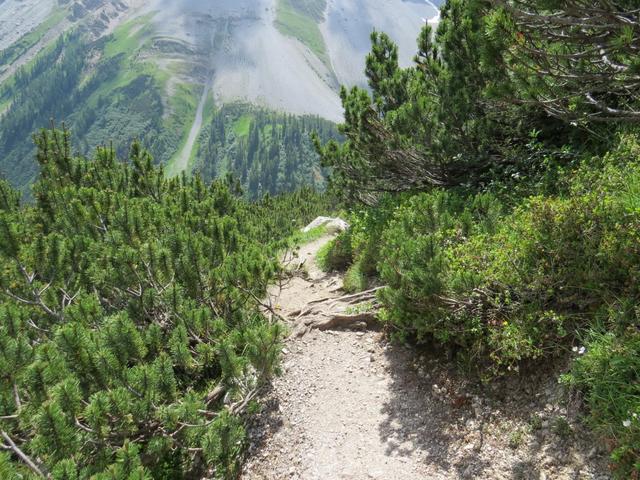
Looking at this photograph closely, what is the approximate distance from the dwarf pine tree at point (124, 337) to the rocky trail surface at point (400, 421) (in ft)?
2.35

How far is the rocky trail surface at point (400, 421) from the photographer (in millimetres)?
3930

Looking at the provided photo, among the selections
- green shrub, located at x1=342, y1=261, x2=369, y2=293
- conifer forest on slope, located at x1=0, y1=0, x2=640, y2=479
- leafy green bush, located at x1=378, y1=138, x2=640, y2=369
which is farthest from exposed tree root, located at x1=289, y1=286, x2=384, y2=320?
leafy green bush, located at x1=378, y1=138, x2=640, y2=369

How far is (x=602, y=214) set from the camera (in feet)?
14.1

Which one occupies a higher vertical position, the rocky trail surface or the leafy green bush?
the leafy green bush

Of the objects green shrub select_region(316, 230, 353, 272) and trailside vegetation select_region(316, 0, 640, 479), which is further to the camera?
green shrub select_region(316, 230, 353, 272)

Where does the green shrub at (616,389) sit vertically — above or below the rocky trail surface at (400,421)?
above

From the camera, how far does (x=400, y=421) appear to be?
5.07m

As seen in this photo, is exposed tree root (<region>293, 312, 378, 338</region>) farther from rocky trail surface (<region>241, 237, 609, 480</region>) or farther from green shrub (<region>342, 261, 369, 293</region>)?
green shrub (<region>342, 261, 369, 293</region>)

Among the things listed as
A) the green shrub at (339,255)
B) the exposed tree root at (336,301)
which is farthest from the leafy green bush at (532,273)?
the green shrub at (339,255)

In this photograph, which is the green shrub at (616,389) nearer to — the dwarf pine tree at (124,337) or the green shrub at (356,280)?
the dwarf pine tree at (124,337)

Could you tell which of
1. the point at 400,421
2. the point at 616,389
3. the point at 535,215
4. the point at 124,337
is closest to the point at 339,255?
the point at 400,421

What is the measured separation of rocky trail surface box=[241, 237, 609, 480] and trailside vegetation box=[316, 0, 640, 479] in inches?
12.6

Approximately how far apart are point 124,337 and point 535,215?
4.94 m

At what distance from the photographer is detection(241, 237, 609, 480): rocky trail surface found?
3.93 m
